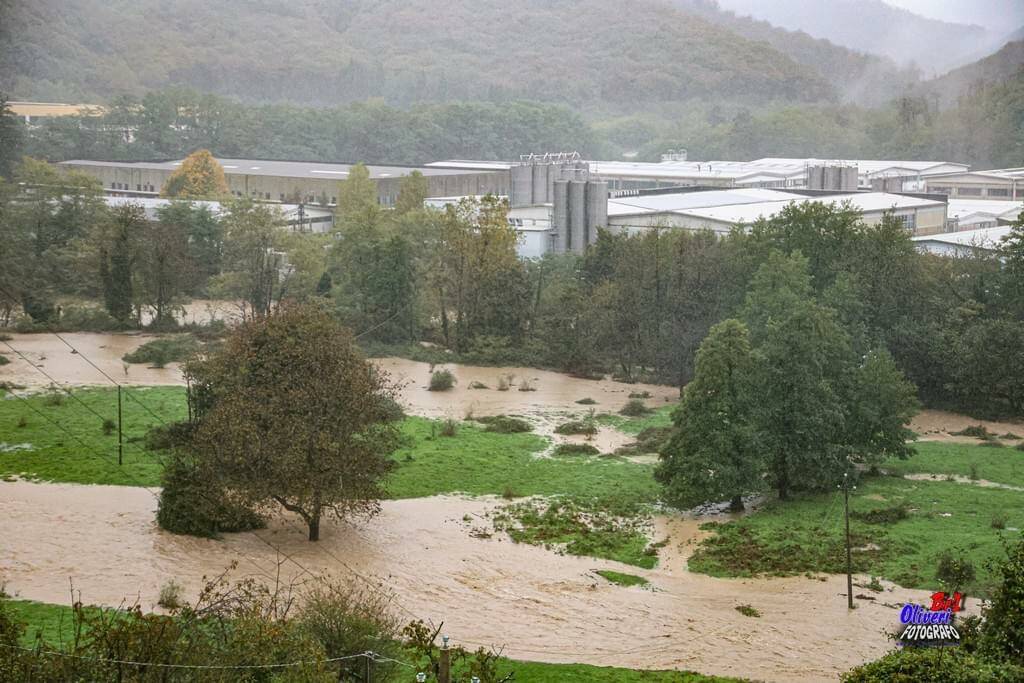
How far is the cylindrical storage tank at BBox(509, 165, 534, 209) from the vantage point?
51094 millimetres

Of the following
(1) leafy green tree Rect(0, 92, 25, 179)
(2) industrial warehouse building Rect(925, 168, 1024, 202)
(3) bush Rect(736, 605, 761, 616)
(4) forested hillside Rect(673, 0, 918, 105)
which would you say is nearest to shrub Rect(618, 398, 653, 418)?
(3) bush Rect(736, 605, 761, 616)

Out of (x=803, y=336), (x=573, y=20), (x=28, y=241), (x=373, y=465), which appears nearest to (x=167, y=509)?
(x=373, y=465)

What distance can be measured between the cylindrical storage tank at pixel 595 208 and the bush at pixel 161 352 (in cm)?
1457

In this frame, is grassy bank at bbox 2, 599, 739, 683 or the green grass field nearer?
grassy bank at bbox 2, 599, 739, 683

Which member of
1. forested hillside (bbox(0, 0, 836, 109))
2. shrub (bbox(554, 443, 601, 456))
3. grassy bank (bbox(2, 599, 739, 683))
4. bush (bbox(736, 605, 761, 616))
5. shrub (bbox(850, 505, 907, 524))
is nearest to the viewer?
grassy bank (bbox(2, 599, 739, 683))

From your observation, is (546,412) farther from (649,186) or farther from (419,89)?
(419,89)

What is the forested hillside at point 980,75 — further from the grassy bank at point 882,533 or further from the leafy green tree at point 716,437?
the leafy green tree at point 716,437

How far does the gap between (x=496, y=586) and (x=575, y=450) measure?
7.47 meters

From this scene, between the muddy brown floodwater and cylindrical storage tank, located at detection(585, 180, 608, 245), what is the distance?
22317mm

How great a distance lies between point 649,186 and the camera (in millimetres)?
64875

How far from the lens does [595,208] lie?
42188mm

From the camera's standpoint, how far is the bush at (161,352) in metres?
31.3

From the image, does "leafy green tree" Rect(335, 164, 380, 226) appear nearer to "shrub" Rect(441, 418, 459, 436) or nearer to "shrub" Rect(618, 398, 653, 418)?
"shrub" Rect(618, 398, 653, 418)

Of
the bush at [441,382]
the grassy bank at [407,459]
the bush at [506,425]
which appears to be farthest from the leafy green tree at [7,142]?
the bush at [506,425]
